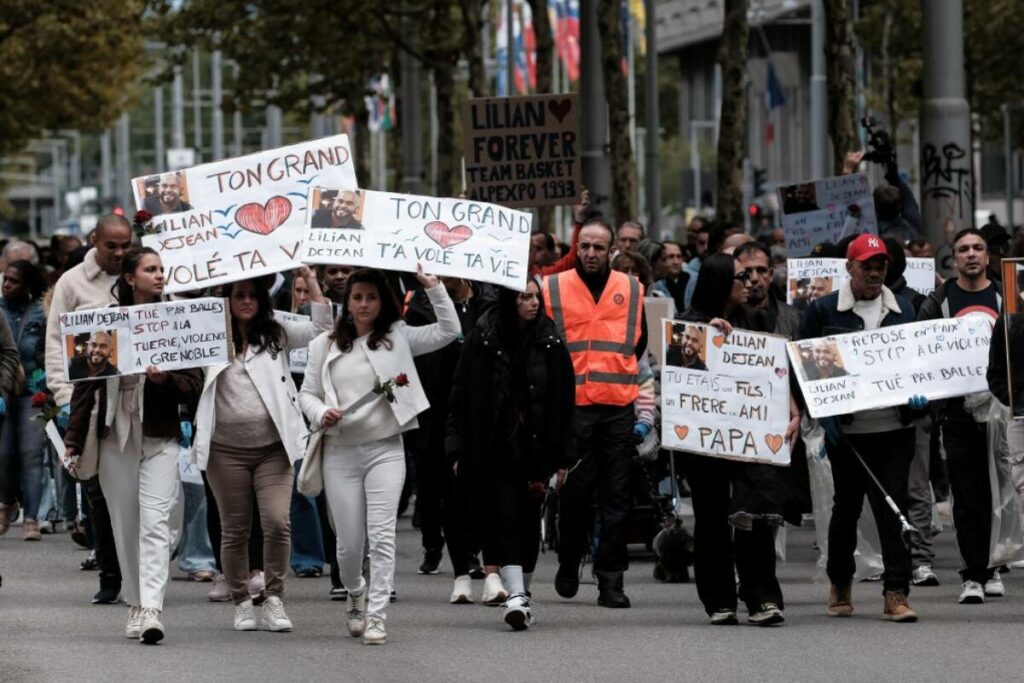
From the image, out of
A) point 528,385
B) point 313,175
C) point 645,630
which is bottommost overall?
point 645,630

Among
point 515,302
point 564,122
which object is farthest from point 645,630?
point 564,122

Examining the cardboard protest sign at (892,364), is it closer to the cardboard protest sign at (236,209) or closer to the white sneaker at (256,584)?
the cardboard protest sign at (236,209)

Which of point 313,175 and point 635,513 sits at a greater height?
point 313,175

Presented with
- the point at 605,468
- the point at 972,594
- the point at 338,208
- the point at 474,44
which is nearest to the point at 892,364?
the point at 972,594

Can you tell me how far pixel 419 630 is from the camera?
12.4 meters

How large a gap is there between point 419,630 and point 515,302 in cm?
167

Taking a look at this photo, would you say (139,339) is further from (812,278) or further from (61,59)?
(61,59)

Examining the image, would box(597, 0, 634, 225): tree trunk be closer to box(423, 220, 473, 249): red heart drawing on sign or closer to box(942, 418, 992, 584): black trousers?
box(942, 418, 992, 584): black trousers

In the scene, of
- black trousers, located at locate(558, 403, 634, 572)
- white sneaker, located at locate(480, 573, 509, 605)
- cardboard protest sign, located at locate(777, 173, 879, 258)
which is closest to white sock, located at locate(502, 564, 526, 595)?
black trousers, located at locate(558, 403, 634, 572)

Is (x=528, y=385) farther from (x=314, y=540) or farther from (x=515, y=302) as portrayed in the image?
(x=314, y=540)

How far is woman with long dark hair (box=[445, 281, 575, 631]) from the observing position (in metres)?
12.4

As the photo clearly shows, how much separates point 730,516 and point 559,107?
5.48 m

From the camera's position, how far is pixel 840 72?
24.7 metres

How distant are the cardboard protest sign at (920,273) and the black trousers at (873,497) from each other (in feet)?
12.1
